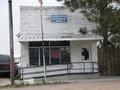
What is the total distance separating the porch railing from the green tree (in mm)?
3126

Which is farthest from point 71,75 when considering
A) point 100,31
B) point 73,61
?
point 100,31

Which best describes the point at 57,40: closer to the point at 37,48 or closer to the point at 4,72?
the point at 37,48

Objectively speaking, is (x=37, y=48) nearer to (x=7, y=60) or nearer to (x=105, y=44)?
(x=7, y=60)

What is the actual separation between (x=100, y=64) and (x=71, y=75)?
2.74 meters

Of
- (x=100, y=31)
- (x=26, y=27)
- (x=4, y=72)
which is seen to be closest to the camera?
(x=100, y=31)

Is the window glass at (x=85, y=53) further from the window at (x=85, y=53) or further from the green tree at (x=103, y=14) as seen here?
the green tree at (x=103, y=14)

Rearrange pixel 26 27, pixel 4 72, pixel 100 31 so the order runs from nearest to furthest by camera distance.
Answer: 1. pixel 100 31
2. pixel 4 72
3. pixel 26 27

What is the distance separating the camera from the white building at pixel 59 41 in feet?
110

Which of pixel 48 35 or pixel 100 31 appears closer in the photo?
pixel 100 31

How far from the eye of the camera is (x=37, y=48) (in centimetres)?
3428

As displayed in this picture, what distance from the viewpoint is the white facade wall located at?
112 feet

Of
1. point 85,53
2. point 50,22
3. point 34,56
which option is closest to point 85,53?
point 85,53

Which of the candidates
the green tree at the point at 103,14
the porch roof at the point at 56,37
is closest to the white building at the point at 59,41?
the porch roof at the point at 56,37

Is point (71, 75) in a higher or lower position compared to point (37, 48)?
lower
